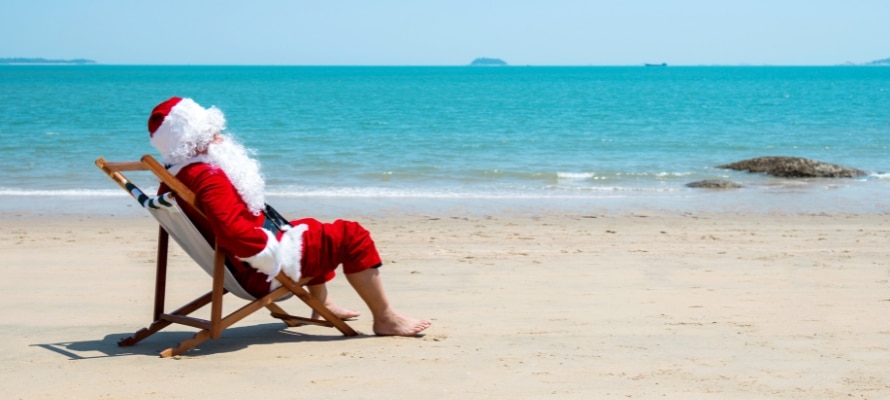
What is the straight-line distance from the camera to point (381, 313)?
5051mm

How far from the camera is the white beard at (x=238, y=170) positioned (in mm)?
4625

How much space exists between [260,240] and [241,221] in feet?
0.43

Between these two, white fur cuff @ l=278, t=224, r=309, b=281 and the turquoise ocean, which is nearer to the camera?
white fur cuff @ l=278, t=224, r=309, b=281

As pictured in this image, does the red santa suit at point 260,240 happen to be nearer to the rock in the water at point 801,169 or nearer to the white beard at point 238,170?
the white beard at point 238,170

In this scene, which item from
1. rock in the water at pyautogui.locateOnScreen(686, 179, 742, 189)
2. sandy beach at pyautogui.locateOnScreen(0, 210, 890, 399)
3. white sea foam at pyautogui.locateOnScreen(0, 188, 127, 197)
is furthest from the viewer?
rock in the water at pyautogui.locateOnScreen(686, 179, 742, 189)

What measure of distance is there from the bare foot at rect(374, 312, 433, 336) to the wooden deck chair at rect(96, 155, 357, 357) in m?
0.16

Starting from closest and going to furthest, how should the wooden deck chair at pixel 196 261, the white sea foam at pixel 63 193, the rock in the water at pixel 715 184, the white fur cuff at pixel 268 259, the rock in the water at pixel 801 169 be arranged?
1. the wooden deck chair at pixel 196 261
2. the white fur cuff at pixel 268 259
3. the white sea foam at pixel 63 193
4. the rock in the water at pixel 715 184
5. the rock in the water at pixel 801 169

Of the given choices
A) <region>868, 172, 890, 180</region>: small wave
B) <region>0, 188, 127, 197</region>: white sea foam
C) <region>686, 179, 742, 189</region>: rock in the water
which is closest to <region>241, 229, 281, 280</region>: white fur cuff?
<region>0, 188, 127, 197</region>: white sea foam

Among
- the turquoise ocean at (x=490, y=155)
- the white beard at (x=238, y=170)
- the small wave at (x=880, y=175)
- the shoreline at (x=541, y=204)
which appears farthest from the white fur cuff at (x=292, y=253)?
the small wave at (x=880, y=175)

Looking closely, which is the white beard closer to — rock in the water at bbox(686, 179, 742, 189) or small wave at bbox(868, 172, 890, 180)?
rock in the water at bbox(686, 179, 742, 189)

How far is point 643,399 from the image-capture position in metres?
3.95

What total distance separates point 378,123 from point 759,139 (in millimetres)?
11819

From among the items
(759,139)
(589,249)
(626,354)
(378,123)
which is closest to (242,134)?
(378,123)

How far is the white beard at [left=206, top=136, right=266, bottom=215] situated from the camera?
4.62 m
